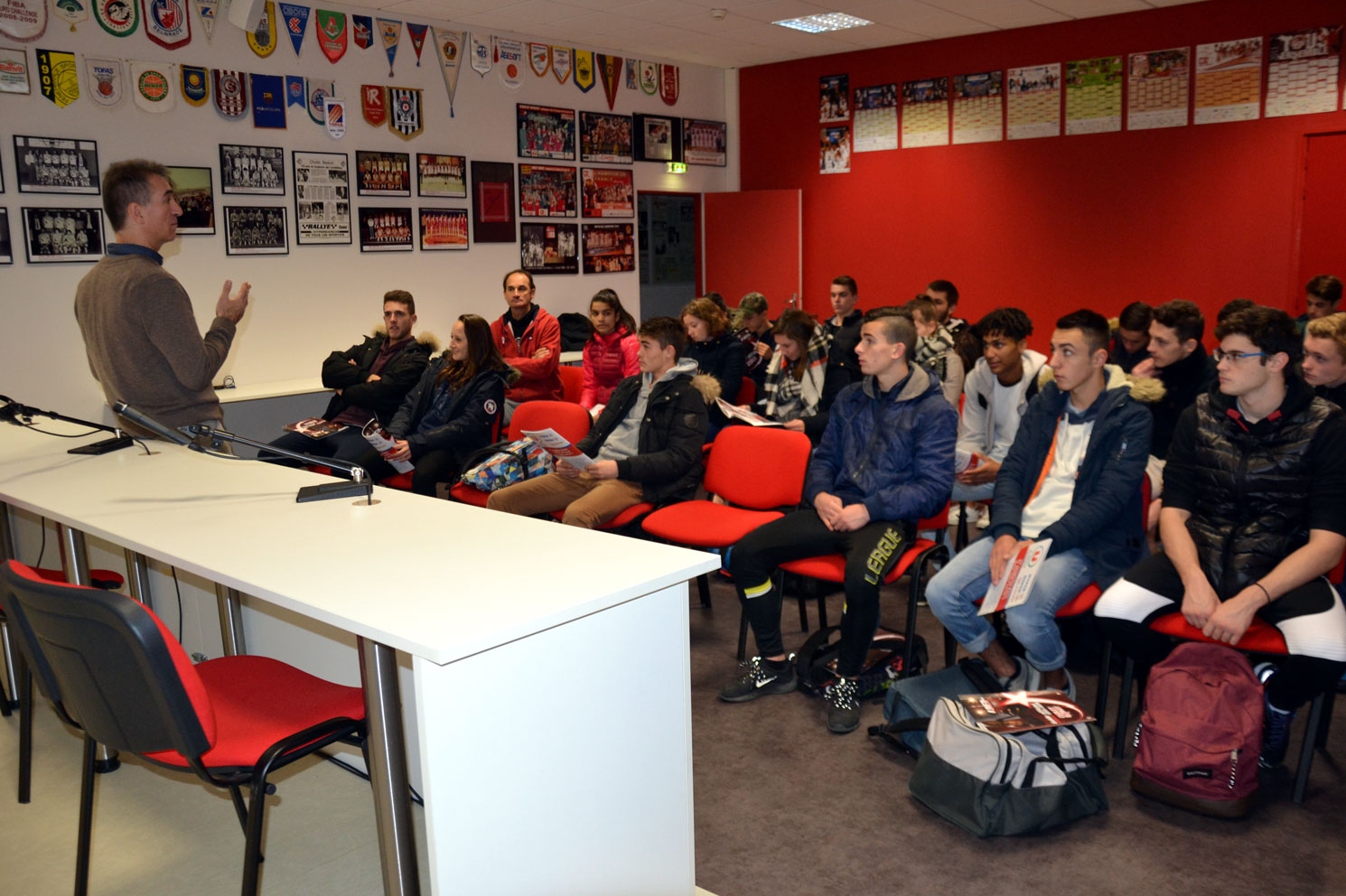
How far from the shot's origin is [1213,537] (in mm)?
2830

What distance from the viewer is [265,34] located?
6.32 meters

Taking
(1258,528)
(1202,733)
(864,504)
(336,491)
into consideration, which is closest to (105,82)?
(336,491)

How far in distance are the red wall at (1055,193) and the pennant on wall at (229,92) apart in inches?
183

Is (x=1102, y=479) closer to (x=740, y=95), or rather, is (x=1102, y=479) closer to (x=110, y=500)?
(x=110, y=500)

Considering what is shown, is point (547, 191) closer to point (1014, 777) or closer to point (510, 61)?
point (510, 61)

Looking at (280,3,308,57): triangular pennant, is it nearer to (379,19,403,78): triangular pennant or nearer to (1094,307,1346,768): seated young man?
(379,19,403,78): triangular pennant

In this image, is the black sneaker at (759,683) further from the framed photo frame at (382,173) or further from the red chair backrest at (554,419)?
the framed photo frame at (382,173)

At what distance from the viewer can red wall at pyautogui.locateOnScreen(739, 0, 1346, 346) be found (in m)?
6.85

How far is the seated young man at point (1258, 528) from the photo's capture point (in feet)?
8.61

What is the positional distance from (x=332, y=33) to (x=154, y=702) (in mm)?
5928

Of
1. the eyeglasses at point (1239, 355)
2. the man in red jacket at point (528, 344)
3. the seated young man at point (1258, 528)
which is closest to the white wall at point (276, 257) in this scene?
the man in red jacket at point (528, 344)

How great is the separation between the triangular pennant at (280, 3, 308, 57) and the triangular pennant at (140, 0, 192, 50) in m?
0.61

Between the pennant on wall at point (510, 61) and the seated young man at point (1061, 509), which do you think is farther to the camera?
the pennant on wall at point (510, 61)

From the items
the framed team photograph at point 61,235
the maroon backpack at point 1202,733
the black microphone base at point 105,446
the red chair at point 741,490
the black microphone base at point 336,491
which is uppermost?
the framed team photograph at point 61,235
